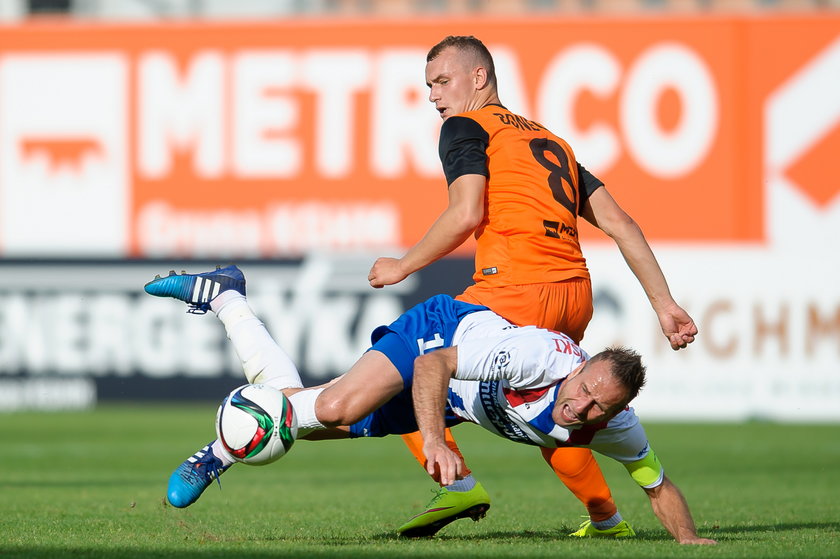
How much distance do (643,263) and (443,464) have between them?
5.95 feet

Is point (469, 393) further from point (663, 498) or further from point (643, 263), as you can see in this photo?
point (643, 263)

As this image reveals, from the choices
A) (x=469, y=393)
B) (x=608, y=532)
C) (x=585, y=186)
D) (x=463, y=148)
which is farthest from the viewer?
(x=585, y=186)

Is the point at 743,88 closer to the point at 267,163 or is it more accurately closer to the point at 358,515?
the point at 267,163

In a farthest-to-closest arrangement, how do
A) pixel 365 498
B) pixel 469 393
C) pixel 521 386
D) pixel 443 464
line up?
1. pixel 365 498
2. pixel 469 393
3. pixel 521 386
4. pixel 443 464

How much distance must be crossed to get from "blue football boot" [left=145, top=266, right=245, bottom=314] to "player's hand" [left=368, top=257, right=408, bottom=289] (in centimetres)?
90

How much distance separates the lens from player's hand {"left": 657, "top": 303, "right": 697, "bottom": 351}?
618 cm

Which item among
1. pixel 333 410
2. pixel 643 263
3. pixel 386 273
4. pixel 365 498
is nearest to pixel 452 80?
pixel 386 273

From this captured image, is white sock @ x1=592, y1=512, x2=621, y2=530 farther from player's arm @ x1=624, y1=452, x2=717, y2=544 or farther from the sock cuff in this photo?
the sock cuff

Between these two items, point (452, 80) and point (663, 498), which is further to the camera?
point (452, 80)

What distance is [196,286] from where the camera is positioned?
6492 mm

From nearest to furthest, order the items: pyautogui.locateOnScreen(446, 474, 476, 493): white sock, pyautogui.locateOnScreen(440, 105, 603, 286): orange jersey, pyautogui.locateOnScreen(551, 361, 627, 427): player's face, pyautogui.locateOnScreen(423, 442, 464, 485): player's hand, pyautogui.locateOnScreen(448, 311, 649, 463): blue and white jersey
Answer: pyautogui.locateOnScreen(423, 442, 464, 485): player's hand → pyautogui.locateOnScreen(551, 361, 627, 427): player's face → pyautogui.locateOnScreen(448, 311, 649, 463): blue and white jersey → pyautogui.locateOnScreen(440, 105, 603, 286): orange jersey → pyautogui.locateOnScreen(446, 474, 476, 493): white sock

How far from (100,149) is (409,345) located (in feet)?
46.1

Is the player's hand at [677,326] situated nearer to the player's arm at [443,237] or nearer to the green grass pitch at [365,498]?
the green grass pitch at [365,498]

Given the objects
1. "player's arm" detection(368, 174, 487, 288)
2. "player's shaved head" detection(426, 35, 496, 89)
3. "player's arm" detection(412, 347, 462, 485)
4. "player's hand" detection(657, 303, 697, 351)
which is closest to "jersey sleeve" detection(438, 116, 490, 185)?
"player's arm" detection(368, 174, 487, 288)
